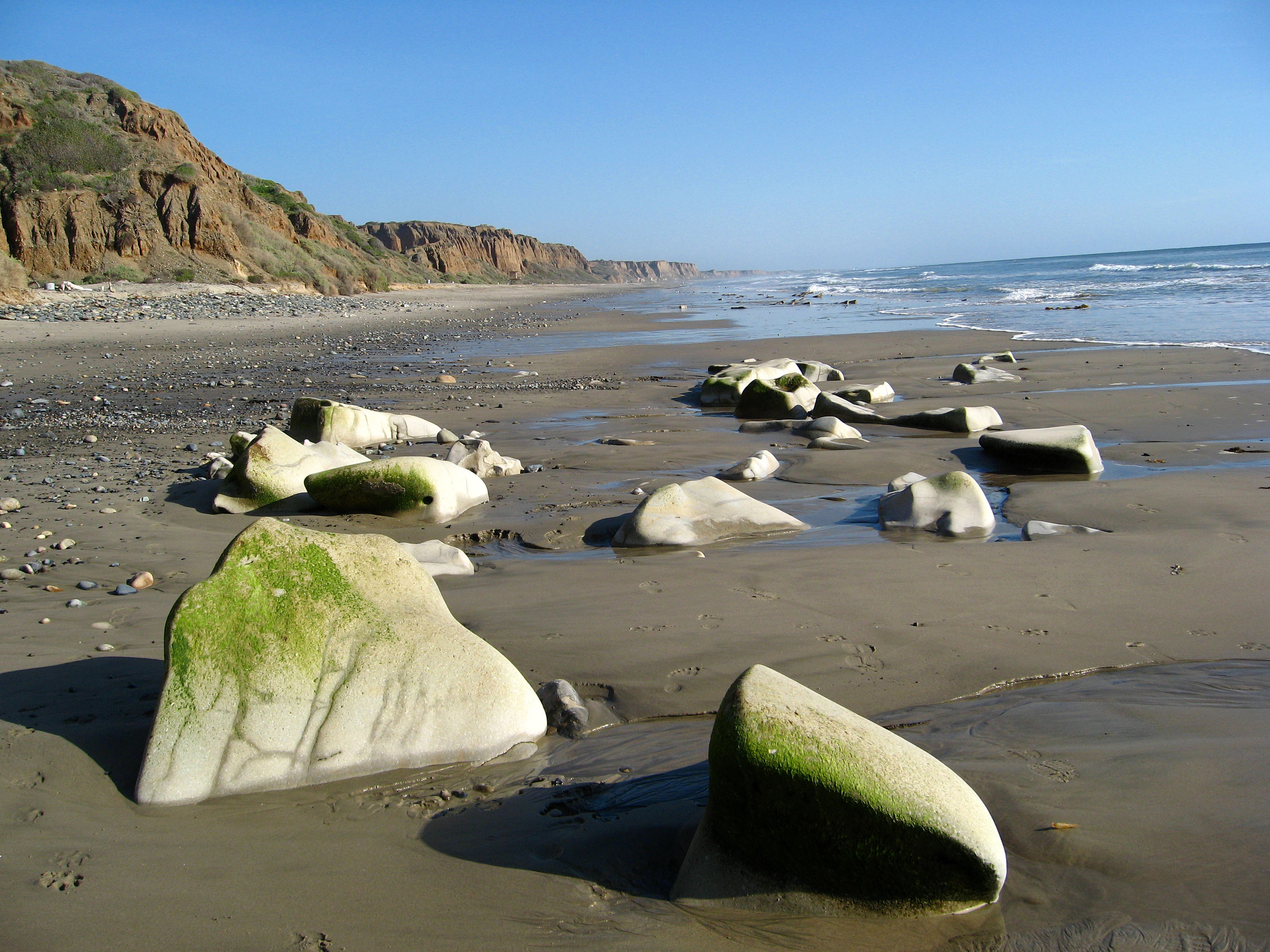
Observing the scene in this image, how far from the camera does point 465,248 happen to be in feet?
339

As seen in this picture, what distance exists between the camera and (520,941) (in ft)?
6.08

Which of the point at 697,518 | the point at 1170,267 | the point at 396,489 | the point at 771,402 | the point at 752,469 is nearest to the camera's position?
the point at 697,518

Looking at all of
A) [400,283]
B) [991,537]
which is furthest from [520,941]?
[400,283]

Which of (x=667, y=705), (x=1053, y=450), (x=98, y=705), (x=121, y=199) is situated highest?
(x=121, y=199)

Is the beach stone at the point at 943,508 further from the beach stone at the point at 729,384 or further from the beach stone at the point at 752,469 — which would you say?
the beach stone at the point at 729,384

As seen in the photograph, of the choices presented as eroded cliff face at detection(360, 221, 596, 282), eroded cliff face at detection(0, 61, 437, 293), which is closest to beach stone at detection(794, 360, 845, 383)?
eroded cliff face at detection(0, 61, 437, 293)

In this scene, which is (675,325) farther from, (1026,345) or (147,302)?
(147,302)

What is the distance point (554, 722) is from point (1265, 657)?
A: 2.73 meters

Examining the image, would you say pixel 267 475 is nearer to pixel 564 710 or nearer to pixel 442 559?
pixel 442 559

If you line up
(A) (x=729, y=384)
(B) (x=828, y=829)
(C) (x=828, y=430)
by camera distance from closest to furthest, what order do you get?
(B) (x=828, y=829) < (C) (x=828, y=430) < (A) (x=729, y=384)

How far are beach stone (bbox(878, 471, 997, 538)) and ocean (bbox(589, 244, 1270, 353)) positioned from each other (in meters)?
11.4

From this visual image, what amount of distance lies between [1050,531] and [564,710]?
3389 mm

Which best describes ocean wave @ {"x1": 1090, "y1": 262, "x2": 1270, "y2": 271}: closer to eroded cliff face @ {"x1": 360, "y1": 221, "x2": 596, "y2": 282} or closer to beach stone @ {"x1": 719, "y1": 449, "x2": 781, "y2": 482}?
beach stone @ {"x1": 719, "y1": 449, "x2": 781, "y2": 482}

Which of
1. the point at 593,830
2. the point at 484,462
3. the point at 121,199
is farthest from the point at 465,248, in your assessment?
the point at 593,830
